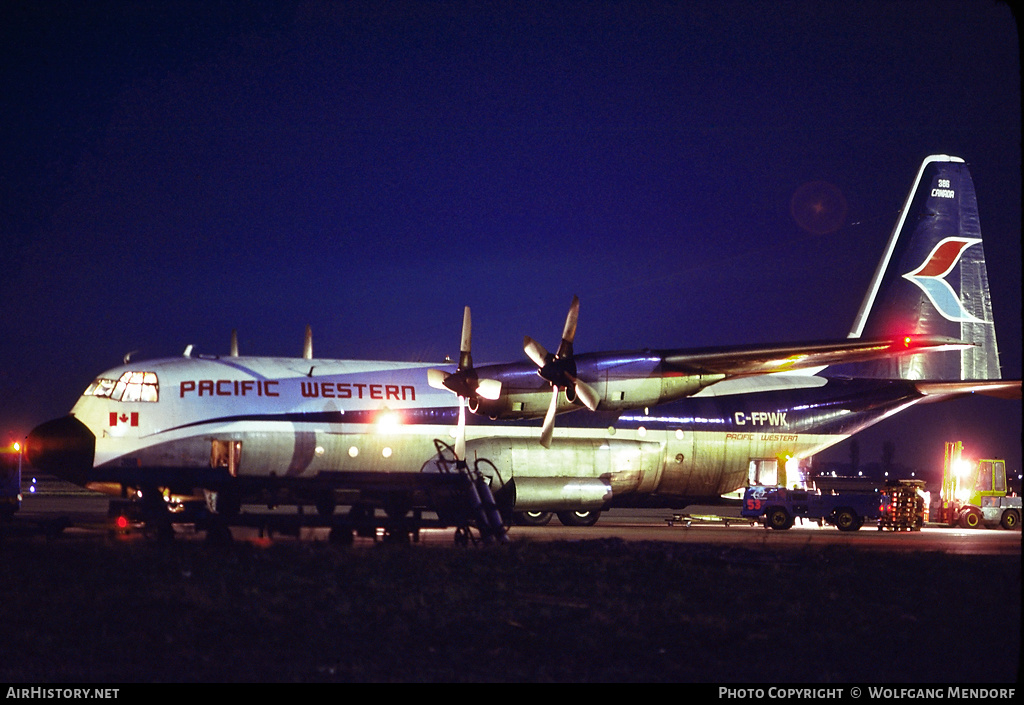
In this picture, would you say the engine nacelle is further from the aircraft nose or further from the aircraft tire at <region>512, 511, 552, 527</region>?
the aircraft nose

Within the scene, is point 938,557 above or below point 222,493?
below

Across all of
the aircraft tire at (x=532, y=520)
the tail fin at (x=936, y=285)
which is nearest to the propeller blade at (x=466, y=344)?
the aircraft tire at (x=532, y=520)

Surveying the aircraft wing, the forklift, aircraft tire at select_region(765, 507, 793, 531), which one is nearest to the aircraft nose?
the aircraft wing

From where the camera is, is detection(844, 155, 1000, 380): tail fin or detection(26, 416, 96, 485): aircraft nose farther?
detection(844, 155, 1000, 380): tail fin

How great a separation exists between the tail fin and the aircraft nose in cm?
2470

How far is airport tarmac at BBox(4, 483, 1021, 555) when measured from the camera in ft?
72.3

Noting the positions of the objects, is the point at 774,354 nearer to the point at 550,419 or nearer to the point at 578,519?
the point at 550,419

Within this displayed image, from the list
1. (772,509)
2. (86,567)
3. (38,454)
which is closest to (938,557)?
(772,509)

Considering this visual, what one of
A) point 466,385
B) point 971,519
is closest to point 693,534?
point 466,385

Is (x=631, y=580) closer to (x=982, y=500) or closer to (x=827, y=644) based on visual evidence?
(x=827, y=644)

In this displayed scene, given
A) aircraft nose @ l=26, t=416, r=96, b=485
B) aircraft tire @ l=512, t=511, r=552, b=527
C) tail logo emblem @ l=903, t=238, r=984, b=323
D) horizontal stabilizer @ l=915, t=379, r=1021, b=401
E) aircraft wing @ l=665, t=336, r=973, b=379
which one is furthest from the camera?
tail logo emblem @ l=903, t=238, r=984, b=323

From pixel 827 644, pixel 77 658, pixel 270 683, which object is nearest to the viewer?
pixel 270 683

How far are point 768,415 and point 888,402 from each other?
13.8 feet

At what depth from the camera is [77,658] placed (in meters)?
10.7
